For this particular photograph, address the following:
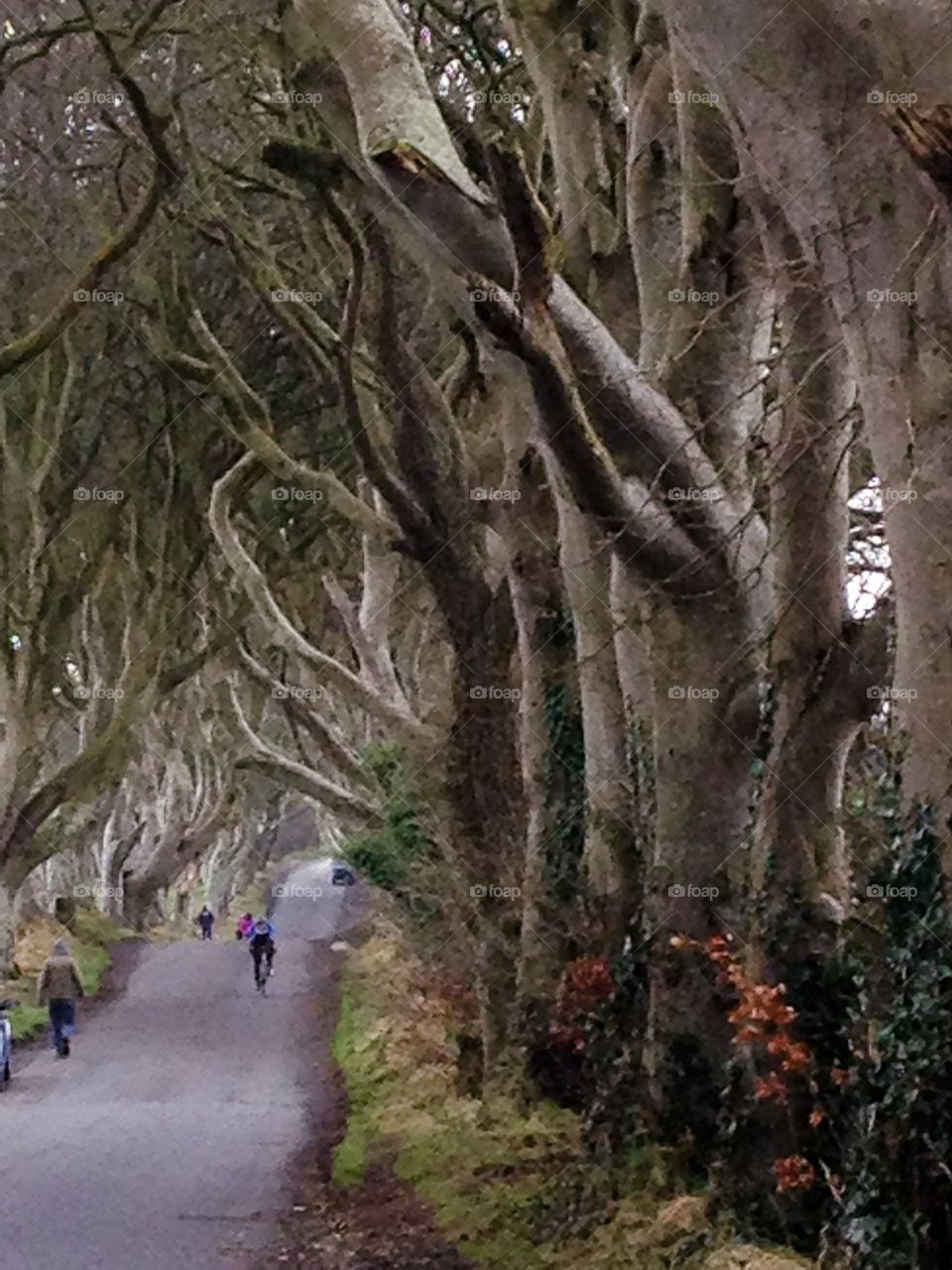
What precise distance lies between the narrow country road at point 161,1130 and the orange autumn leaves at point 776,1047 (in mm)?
3732

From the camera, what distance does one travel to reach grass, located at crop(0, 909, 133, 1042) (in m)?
23.2

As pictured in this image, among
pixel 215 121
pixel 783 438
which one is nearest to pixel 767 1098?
pixel 783 438

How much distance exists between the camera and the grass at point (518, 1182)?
337 inches

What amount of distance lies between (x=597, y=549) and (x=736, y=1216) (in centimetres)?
367

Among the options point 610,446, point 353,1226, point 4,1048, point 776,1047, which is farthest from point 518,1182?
point 4,1048

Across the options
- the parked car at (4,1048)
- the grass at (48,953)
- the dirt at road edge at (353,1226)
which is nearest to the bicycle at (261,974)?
the grass at (48,953)

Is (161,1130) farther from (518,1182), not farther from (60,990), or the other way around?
(60,990)

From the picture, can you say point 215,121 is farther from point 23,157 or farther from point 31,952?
point 31,952

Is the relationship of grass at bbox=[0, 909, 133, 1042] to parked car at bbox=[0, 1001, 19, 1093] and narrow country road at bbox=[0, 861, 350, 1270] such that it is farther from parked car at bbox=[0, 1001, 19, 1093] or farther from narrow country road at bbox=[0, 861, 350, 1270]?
parked car at bbox=[0, 1001, 19, 1093]

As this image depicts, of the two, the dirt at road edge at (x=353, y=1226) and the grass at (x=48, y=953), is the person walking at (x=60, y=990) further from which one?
the dirt at road edge at (x=353, y=1226)

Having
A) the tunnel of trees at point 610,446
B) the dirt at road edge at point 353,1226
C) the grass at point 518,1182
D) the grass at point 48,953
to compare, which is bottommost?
the dirt at road edge at point 353,1226

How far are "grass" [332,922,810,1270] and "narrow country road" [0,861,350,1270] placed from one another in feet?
2.71

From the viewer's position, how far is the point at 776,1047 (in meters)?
7.75

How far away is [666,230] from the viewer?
10.8 metres
